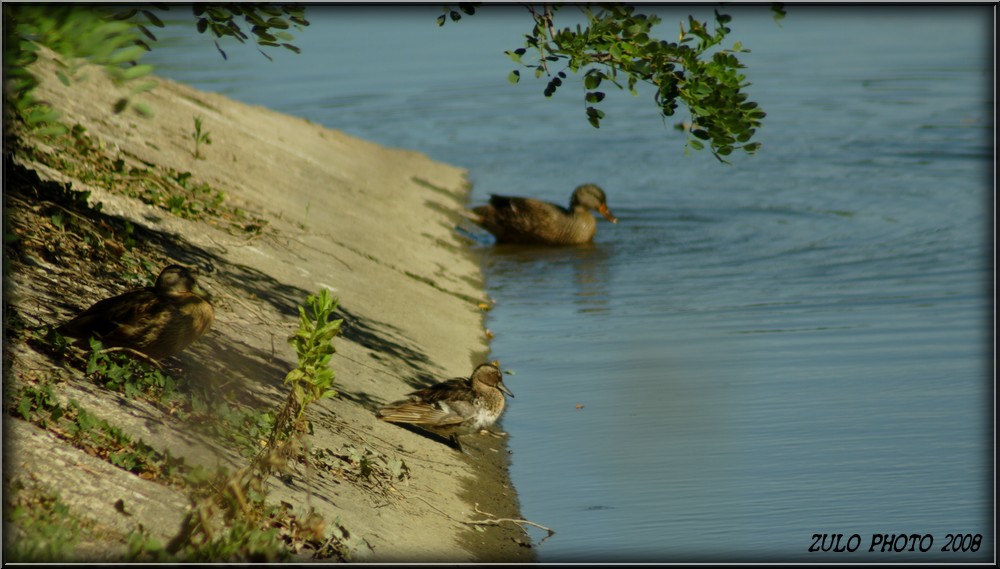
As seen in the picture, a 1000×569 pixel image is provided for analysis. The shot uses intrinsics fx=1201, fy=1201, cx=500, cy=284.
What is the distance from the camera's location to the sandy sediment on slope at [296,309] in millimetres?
6797

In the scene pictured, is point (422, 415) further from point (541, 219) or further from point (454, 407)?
point (541, 219)

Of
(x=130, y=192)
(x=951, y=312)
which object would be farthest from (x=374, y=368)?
(x=951, y=312)

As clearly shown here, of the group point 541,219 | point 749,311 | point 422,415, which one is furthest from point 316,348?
point 541,219

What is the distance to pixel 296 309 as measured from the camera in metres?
10.5

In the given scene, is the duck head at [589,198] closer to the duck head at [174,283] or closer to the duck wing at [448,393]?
the duck wing at [448,393]

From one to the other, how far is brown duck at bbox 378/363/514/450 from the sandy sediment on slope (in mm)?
141

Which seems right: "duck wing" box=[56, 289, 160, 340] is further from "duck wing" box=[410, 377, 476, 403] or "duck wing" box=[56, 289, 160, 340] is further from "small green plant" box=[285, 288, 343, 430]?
"duck wing" box=[410, 377, 476, 403]

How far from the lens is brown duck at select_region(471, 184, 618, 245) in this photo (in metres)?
17.1

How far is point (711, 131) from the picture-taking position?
8055mm

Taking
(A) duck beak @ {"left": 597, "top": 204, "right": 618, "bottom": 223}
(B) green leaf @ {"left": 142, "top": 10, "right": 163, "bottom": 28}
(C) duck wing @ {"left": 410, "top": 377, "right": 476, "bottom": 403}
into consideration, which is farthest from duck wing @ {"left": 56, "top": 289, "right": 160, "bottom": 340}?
(A) duck beak @ {"left": 597, "top": 204, "right": 618, "bottom": 223}

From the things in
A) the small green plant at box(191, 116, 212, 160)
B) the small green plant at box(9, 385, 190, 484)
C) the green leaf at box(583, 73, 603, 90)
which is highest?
the green leaf at box(583, 73, 603, 90)

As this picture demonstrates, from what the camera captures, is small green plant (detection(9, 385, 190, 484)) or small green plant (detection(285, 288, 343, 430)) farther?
small green plant (detection(285, 288, 343, 430))

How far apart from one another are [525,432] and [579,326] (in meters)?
3.38

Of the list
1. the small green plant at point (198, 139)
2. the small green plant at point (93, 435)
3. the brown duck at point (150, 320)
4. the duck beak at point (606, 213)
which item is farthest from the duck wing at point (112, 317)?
the duck beak at point (606, 213)
